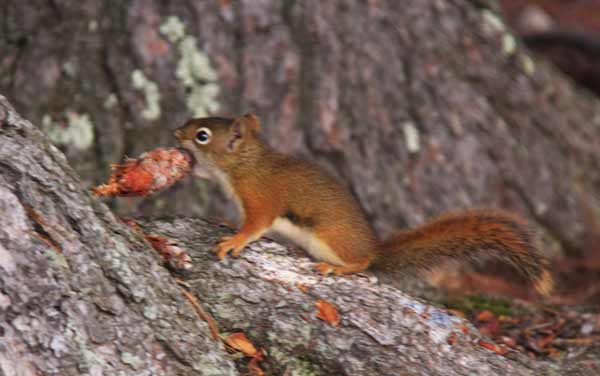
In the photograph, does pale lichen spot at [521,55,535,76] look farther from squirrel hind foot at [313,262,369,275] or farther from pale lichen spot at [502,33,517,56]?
squirrel hind foot at [313,262,369,275]

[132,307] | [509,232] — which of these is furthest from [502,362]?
[132,307]

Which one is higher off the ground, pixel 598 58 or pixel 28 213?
pixel 598 58

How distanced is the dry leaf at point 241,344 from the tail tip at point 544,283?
1.15 m

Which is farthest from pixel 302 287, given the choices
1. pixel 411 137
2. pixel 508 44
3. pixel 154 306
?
pixel 508 44

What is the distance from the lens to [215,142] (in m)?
3.58

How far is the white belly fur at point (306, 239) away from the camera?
135 inches

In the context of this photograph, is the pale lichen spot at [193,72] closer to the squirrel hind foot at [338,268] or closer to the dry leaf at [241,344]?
the squirrel hind foot at [338,268]

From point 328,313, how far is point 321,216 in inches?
31.3

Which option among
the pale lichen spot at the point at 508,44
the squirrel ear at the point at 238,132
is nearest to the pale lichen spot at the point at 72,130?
the squirrel ear at the point at 238,132

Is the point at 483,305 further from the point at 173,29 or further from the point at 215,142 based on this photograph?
the point at 173,29

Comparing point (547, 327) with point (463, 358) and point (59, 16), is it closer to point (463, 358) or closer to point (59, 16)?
point (463, 358)

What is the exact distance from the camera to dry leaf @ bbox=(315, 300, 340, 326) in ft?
9.02

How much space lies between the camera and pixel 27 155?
2359mm

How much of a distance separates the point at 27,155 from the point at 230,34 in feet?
8.31
